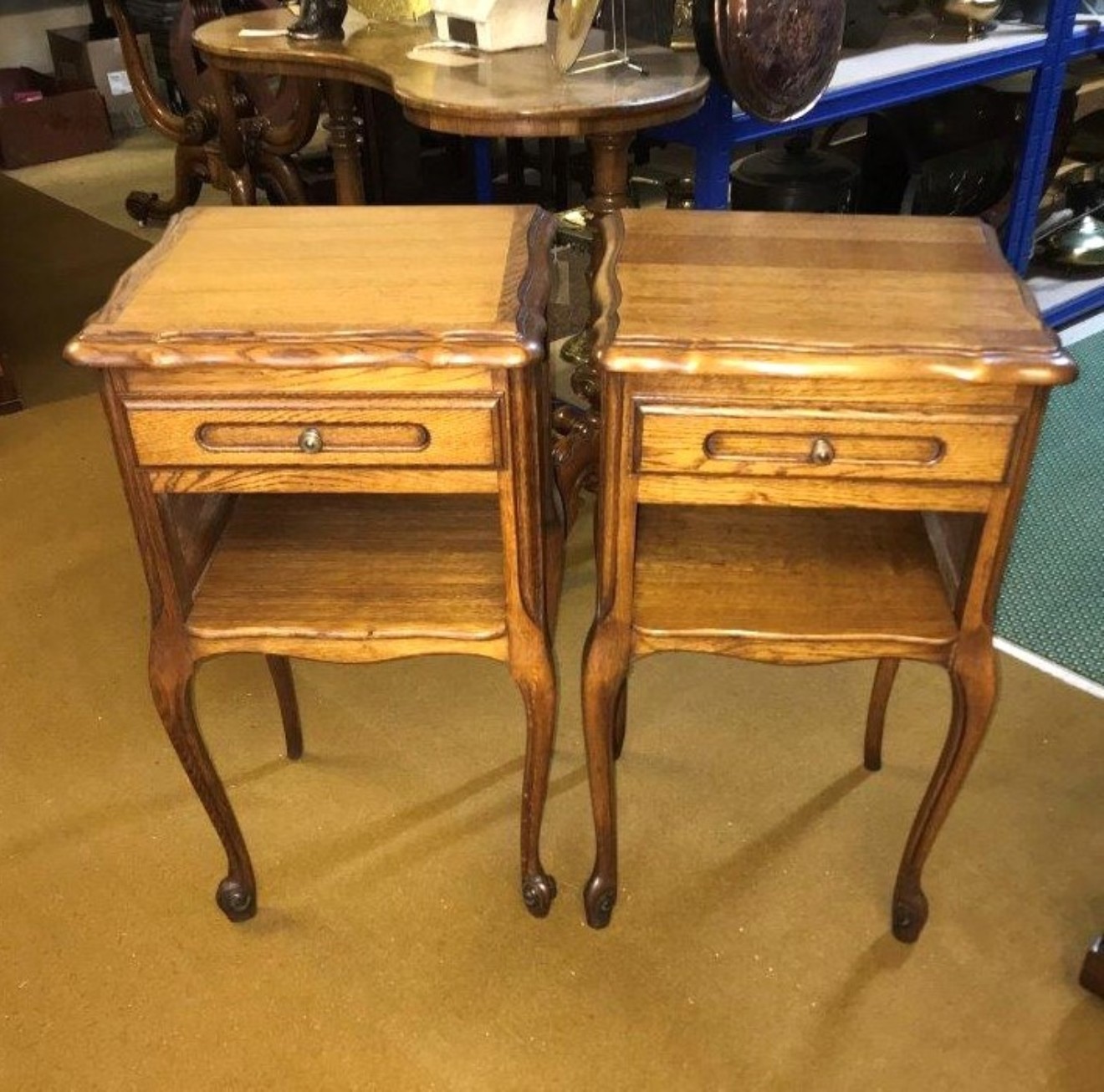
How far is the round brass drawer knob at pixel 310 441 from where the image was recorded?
1025mm

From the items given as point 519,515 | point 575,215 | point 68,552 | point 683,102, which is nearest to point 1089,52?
point 575,215

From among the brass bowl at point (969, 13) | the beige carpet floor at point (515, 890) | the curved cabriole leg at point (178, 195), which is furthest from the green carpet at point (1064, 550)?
the curved cabriole leg at point (178, 195)

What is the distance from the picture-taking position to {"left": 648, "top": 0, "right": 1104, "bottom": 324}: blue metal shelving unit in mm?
1877

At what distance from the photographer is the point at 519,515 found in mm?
1073

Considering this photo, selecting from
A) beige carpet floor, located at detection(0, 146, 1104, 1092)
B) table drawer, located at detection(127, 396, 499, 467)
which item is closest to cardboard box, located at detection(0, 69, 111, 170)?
beige carpet floor, located at detection(0, 146, 1104, 1092)

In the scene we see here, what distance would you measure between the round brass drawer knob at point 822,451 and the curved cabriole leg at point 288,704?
79 centimetres

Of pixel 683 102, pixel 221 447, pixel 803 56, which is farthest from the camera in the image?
pixel 803 56

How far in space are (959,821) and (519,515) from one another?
0.80 metres

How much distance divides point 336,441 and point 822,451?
0.42 metres

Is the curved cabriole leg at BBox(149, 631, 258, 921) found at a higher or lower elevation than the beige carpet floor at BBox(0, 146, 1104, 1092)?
higher

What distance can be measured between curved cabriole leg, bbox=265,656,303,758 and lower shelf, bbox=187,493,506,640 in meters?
0.30

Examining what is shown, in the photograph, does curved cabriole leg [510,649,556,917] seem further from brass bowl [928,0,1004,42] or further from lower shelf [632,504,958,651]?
brass bowl [928,0,1004,42]

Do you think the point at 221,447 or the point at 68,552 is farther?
the point at 68,552

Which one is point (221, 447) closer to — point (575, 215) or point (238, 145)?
point (575, 215)
